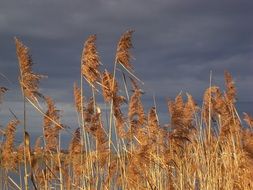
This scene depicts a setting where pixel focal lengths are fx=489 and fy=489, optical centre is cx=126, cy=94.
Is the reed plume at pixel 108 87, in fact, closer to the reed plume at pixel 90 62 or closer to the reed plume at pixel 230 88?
the reed plume at pixel 90 62

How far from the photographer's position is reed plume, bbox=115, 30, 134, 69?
405 cm

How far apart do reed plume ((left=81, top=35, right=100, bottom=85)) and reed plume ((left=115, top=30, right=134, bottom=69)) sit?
0.21 meters

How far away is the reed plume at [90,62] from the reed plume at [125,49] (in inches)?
8.1

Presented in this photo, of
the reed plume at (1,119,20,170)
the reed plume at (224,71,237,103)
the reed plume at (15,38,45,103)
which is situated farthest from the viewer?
the reed plume at (224,71,237,103)

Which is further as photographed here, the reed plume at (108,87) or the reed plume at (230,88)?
the reed plume at (230,88)

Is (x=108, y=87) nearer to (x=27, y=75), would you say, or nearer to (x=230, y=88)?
(x=27, y=75)

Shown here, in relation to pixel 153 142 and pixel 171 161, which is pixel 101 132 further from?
pixel 171 161

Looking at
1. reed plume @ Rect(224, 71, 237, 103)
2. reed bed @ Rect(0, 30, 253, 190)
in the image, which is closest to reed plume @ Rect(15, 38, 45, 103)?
reed bed @ Rect(0, 30, 253, 190)

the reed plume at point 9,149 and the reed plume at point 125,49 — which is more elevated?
the reed plume at point 125,49

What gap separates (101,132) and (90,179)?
0.58m

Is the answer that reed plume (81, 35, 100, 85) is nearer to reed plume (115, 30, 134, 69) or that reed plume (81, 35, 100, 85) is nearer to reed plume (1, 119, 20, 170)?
reed plume (115, 30, 134, 69)

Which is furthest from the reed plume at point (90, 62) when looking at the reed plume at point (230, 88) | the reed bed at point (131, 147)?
the reed plume at point (230, 88)

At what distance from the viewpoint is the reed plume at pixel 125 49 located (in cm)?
405

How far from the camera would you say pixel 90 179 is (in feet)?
15.9
